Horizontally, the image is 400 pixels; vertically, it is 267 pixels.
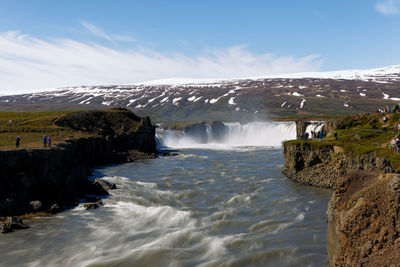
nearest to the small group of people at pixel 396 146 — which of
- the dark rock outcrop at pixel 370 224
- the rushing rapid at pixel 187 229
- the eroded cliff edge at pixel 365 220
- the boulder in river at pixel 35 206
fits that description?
the rushing rapid at pixel 187 229

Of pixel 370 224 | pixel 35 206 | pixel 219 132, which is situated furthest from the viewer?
pixel 219 132

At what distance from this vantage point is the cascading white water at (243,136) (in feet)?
311

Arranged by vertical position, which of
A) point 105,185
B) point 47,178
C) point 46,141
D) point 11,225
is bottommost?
point 105,185

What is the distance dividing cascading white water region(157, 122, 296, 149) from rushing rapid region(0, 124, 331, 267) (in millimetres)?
57942

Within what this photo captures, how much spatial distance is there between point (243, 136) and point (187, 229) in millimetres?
83439

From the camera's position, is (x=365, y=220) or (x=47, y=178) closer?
(x=365, y=220)

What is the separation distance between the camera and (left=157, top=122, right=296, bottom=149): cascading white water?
94719mm

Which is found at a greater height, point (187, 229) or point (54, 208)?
point (54, 208)

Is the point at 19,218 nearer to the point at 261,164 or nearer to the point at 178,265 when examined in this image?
the point at 178,265

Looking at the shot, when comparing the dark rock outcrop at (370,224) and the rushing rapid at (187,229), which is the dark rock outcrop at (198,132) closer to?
the rushing rapid at (187,229)

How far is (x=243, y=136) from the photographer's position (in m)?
105

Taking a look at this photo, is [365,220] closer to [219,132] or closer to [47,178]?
[47,178]

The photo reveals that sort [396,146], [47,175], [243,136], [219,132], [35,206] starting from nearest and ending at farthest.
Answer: [35,206], [396,146], [47,175], [243,136], [219,132]

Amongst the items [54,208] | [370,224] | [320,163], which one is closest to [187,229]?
[54,208]
